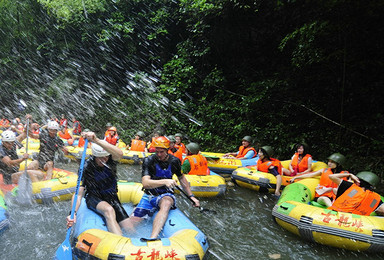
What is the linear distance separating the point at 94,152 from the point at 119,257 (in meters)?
1.43

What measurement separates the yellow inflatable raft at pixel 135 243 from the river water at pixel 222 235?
36.3 inches

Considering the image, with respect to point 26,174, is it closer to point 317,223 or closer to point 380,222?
point 317,223

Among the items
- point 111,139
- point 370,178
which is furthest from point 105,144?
point 111,139

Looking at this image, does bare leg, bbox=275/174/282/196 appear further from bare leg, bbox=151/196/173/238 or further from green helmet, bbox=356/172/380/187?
bare leg, bbox=151/196/173/238

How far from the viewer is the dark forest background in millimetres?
9039

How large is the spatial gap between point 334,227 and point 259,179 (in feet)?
Result: 10.0

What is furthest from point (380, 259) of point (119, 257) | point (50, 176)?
point (50, 176)

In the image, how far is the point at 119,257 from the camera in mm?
3172

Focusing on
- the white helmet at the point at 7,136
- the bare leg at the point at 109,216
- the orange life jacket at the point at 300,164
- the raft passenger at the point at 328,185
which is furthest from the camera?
the orange life jacket at the point at 300,164

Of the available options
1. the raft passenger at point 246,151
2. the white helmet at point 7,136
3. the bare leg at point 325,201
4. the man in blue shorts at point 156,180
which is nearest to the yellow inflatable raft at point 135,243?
the man in blue shorts at point 156,180

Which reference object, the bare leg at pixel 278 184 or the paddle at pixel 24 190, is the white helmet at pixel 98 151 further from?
the bare leg at pixel 278 184

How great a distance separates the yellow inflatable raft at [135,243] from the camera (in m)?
3.20

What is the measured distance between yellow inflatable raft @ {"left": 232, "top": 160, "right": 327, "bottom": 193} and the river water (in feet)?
2.76

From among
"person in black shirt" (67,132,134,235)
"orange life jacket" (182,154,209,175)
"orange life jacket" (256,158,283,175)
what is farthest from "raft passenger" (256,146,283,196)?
"person in black shirt" (67,132,134,235)
